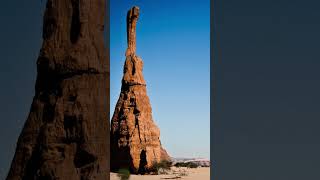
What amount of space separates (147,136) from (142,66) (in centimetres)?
568

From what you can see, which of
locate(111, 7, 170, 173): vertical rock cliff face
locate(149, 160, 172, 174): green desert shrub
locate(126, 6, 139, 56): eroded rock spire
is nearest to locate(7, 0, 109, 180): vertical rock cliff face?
locate(111, 7, 170, 173): vertical rock cliff face

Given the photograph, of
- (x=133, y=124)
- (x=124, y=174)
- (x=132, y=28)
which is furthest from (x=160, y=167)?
(x=132, y=28)

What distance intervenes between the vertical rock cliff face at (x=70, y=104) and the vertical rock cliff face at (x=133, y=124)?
2867 cm

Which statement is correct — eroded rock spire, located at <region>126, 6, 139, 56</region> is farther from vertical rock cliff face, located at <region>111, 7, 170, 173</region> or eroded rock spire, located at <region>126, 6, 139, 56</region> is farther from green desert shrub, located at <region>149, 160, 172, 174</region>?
green desert shrub, located at <region>149, 160, 172, 174</region>

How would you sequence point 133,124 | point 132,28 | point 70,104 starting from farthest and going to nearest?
1. point 132,28
2. point 133,124
3. point 70,104

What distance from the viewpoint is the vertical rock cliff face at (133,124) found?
37.4 m

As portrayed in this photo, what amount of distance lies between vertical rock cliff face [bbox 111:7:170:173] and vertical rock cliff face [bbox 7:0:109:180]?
28670 mm

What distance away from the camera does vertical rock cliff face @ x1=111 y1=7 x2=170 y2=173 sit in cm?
3744

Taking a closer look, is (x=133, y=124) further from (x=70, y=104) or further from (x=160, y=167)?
(x=70, y=104)

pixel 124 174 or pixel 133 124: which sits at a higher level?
pixel 133 124

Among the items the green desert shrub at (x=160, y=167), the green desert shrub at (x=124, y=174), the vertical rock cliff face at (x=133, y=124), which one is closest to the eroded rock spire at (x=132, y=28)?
the vertical rock cliff face at (x=133, y=124)

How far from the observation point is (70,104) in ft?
27.7

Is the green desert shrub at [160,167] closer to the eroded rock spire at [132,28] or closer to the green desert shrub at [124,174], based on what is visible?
the green desert shrub at [124,174]

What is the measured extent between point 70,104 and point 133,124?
29650 mm
